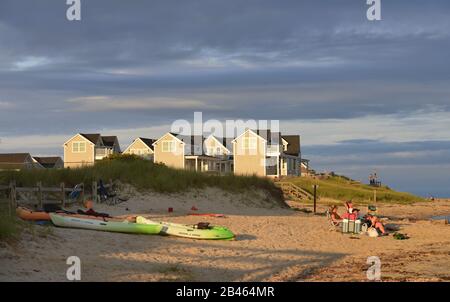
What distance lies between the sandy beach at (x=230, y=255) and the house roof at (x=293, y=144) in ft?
176

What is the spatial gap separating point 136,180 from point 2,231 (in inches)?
736

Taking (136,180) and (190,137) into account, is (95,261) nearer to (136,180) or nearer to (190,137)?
(136,180)

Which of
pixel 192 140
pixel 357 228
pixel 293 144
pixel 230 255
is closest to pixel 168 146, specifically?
pixel 192 140

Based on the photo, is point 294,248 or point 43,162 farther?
point 43,162

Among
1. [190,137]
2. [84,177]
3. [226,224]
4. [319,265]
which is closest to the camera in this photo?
[319,265]

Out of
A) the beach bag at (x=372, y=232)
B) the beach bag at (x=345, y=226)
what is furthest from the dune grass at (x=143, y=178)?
the beach bag at (x=372, y=232)

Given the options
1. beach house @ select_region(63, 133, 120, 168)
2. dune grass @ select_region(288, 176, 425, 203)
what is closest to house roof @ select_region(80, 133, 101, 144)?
beach house @ select_region(63, 133, 120, 168)

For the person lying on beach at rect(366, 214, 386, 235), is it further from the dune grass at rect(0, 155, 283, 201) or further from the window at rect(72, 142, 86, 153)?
the window at rect(72, 142, 86, 153)

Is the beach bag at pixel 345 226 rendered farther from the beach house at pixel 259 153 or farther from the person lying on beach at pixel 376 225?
the beach house at pixel 259 153

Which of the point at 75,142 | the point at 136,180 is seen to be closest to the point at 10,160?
the point at 75,142

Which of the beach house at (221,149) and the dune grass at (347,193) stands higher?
the beach house at (221,149)

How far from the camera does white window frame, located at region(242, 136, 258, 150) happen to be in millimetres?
76938

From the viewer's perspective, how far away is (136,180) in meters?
Answer: 34.7

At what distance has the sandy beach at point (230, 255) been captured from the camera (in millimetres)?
15344
